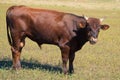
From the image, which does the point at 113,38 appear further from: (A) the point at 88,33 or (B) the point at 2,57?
(A) the point at 88,33

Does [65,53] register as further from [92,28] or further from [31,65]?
[31,65]

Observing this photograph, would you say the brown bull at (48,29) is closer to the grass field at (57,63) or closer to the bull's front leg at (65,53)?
the bull's front leg at (65,53)

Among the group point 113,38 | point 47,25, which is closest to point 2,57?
point 47,25

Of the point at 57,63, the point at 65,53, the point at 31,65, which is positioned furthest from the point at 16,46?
the point at 57,63

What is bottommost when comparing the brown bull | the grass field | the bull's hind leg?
the grass field

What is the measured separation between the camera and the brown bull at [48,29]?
40.0 ft

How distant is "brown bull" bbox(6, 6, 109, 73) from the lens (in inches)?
480

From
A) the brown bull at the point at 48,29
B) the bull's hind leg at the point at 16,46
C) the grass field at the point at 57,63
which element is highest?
the brown bull at the point at 48,29

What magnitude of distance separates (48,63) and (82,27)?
2846mm

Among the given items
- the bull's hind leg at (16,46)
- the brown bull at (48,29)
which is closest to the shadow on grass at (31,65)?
the bull's hind leg at (16,46)

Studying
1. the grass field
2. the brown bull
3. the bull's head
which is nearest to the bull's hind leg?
the brown bull

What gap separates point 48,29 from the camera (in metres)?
12.4

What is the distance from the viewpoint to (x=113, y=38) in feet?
74.8

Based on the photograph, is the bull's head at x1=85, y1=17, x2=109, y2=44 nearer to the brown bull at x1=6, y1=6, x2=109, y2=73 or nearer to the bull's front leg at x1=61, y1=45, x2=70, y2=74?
the brown bull at x1=6, y1=6, x2=109, y2=73
